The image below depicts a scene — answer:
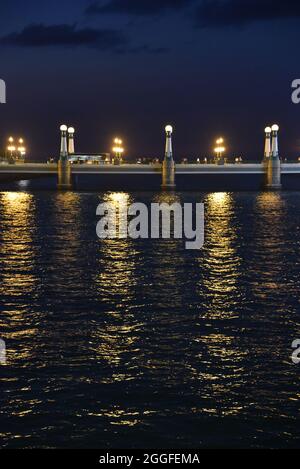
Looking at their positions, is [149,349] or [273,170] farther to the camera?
[273,170]

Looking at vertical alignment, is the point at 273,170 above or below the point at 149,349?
above

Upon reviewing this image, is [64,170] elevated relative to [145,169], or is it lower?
lower

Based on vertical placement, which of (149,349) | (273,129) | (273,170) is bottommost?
(149,349)

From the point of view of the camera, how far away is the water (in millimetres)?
17547

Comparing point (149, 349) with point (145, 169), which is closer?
point (149, 349)

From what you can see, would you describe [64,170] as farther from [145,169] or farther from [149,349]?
[149,349]

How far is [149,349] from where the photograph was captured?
23562 mm

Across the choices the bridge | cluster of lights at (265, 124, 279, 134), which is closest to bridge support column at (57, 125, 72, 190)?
the bridge

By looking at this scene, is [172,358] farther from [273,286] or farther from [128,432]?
[273,286]

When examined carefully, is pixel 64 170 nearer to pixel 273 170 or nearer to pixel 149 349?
pixel 273 170

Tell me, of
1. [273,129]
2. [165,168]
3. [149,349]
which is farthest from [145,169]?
[149,349]

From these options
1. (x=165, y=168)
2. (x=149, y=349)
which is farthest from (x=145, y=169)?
(x=149, y=349)

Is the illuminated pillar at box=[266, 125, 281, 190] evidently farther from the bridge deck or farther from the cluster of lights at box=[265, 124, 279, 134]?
the cluster of lights at box=[265, 124, 279, 134]

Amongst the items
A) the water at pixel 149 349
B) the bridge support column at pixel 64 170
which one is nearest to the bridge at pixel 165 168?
the bridge support column at pixel 64 170
